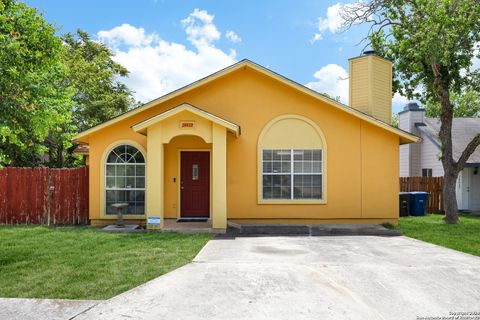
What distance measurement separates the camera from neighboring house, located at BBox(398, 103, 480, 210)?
17906 mm

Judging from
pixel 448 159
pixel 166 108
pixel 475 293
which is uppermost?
pixel 166 108

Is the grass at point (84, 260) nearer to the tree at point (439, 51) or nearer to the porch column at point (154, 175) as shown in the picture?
the porch column at point (154, 175)

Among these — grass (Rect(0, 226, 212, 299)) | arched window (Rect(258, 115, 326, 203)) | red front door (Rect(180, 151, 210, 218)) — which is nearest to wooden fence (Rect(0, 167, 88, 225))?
grass (Rect(0, 226, 212, 299))

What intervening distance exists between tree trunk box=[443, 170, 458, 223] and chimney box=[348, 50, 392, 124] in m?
3.64

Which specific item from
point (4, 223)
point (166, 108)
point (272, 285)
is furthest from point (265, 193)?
point (4, 223)

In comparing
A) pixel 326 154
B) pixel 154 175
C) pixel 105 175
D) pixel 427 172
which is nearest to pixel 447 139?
pixel 326 154

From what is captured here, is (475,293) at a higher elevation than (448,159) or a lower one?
lower

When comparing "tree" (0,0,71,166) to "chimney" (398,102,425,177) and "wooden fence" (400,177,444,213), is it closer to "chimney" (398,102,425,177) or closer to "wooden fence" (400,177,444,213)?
"wooden fence" (400,177,444,213)

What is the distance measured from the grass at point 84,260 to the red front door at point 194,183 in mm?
2338

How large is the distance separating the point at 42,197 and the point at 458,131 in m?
20.9

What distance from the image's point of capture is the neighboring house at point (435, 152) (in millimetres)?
17906

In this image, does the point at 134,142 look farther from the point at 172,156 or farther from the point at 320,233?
the point at 320,233

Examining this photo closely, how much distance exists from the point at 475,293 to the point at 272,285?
296 cm

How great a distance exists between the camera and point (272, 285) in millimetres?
5570
